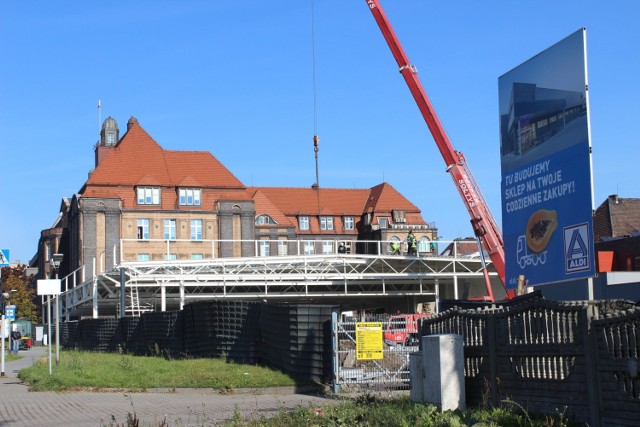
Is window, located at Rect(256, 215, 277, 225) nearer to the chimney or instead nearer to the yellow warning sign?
the chimney

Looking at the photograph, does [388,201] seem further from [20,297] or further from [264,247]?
[20,297]

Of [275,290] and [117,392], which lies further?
[275,290]

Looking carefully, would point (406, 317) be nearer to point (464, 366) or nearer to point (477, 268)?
point (464, 366)

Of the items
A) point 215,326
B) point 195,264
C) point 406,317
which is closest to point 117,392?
point 215,326

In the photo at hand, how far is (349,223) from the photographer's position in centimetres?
11400

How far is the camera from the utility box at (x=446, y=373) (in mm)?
12508

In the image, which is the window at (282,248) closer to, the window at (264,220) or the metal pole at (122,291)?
the window at (264,220)

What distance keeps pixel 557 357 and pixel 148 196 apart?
253 feet

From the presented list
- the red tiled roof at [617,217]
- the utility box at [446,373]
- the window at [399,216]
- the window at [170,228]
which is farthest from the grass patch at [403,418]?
the window at [399,216]

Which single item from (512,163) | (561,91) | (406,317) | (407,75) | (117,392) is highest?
(407,75)

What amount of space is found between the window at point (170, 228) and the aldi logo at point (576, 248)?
6574 cm

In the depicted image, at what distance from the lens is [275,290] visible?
59.7 m

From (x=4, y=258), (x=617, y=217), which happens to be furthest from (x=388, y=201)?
(x=4, y=258)

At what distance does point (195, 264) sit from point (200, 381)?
27.7 meters
